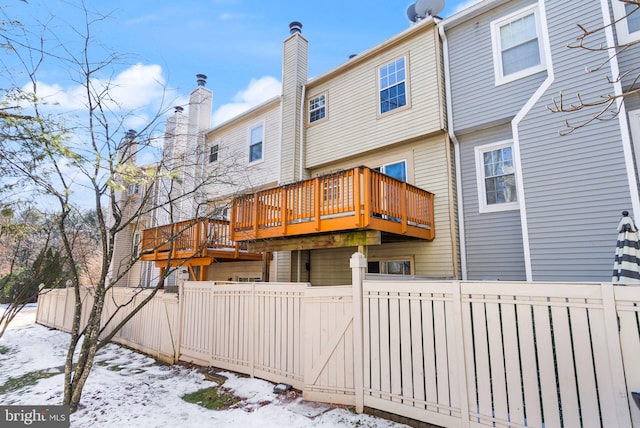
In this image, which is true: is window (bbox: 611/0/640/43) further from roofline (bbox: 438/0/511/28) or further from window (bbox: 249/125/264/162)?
window (bbox: 249/125/264/162)

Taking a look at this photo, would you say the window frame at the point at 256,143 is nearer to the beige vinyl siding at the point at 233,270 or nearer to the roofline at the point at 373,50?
the roofline at the point at 373,50

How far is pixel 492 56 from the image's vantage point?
25.5 feet

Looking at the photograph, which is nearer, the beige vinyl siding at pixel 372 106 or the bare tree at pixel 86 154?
the bare tree at pixel 86 154

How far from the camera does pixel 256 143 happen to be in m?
12.5

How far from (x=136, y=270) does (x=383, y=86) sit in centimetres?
1406

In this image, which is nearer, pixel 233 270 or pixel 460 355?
pixel 460 355

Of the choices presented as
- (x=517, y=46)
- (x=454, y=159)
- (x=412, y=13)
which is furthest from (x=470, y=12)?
(x=454, y=159)

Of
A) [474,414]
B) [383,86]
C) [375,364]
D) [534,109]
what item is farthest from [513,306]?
[383,86]

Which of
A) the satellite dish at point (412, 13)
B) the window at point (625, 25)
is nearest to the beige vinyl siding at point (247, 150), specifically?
the satellite dish at point (412, 13)

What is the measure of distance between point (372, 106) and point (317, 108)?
2.14 m

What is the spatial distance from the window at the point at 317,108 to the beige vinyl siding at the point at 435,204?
2827 millimetres

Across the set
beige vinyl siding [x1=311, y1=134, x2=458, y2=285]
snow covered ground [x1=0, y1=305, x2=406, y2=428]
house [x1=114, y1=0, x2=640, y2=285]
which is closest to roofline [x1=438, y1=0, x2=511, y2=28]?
house [x1=114, y1=0, x2=640, y2=285]

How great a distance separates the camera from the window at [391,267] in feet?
28.5

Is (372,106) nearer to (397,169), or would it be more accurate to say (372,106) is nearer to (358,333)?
(397,169)
